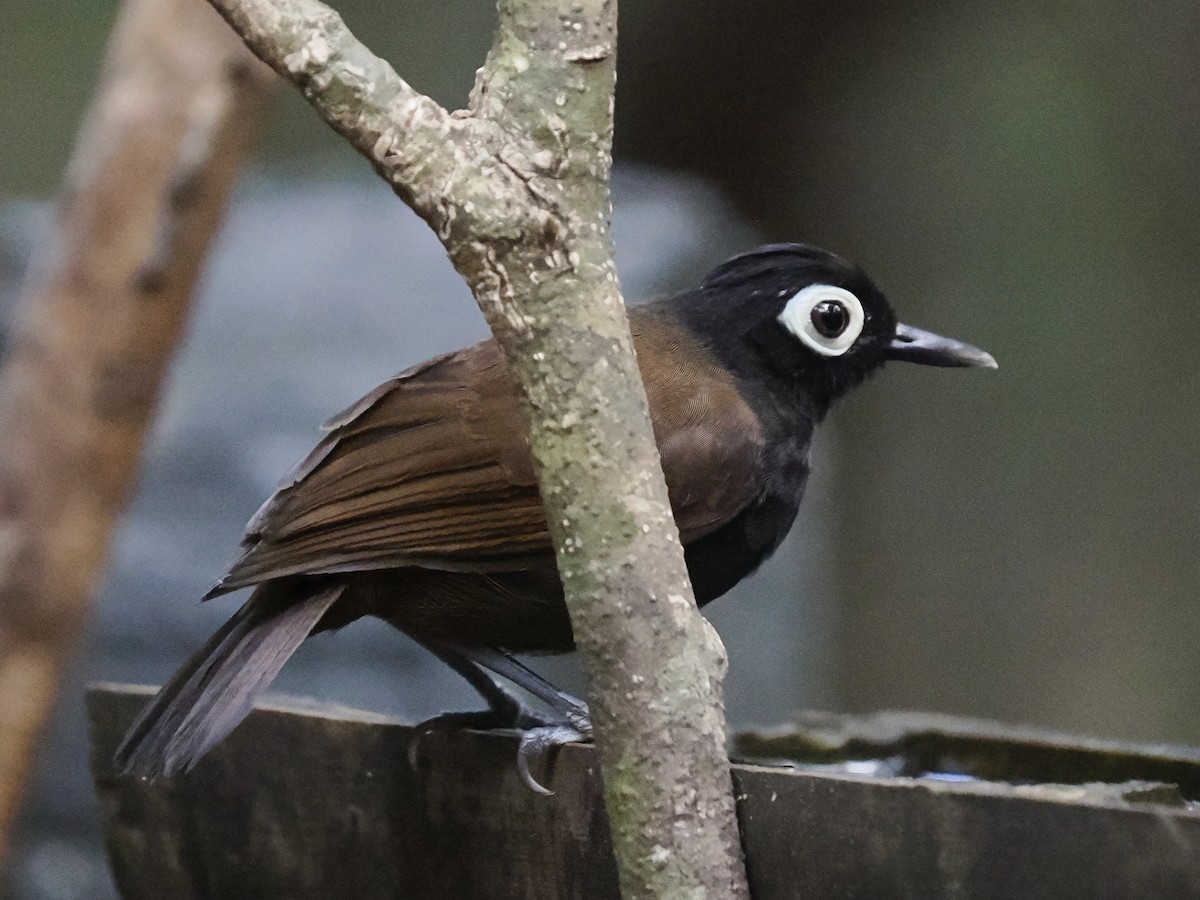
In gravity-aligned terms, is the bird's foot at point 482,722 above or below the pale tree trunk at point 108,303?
below

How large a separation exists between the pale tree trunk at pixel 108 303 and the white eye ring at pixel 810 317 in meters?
1.14

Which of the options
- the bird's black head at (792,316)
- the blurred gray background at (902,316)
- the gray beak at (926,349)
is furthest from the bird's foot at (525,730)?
the blurred gray background at (902,316)

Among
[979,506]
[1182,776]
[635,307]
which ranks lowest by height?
[1182,776]

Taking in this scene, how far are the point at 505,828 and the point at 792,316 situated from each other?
0.89 metres

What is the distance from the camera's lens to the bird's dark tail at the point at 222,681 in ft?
5.23

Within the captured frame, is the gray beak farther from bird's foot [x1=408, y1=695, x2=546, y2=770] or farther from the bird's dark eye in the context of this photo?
bird's foot [x1=408, y1=695, x2=546, y2=770]

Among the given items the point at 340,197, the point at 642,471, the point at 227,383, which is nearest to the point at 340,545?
the point at 642,471

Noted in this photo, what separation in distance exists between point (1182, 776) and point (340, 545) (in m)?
1.12

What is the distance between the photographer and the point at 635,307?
2.23m

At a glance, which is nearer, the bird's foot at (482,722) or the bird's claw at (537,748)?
the bird's claw at (537,748)

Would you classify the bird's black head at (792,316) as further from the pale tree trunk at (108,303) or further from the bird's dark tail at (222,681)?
the pale tree trunk at (108,303)

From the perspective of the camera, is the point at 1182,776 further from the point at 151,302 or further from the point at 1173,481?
the point at 1173,481

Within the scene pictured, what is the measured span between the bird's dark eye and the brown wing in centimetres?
22

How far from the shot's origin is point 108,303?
8.55 feet
